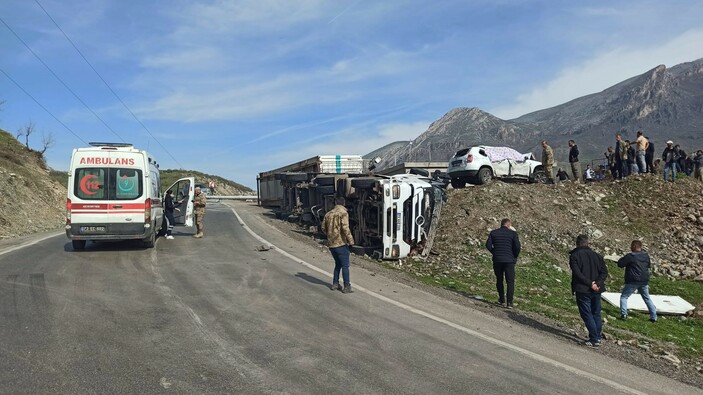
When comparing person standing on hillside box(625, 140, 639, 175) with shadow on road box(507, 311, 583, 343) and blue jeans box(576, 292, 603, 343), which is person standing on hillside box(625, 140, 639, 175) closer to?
shadow on road box(507, 311, 583, 343)

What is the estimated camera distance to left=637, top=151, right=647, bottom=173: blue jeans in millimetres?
19872

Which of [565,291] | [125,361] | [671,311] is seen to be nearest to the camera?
[125,361]

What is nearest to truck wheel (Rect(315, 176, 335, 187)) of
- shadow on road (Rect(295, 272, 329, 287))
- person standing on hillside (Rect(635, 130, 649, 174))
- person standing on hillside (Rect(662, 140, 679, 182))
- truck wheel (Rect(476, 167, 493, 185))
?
truck wheel (Rect(476, 167, 493, 185))

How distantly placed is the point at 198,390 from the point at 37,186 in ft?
95.6

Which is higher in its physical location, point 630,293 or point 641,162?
point 641,162

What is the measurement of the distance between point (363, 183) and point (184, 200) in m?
6.05

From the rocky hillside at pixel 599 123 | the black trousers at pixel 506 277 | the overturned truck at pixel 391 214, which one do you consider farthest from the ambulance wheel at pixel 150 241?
the rocky hillside at pixel 599 123

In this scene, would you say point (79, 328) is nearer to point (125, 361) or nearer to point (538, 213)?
point (125, 361)

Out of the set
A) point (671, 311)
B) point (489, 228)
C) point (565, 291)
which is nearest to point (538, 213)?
point (489, 228)

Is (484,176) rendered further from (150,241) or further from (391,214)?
(150,241)

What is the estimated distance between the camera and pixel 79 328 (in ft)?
19.8

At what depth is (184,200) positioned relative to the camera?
620 inches

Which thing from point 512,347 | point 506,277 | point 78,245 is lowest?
point 512,347

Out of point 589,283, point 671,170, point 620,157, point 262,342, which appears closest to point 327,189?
point 589,283
